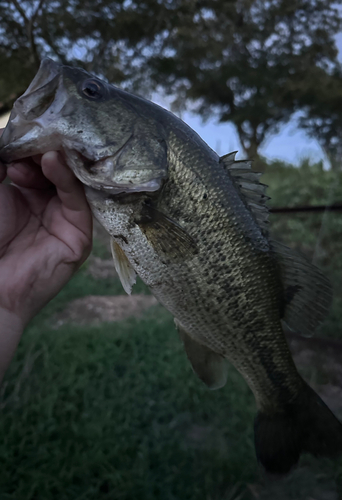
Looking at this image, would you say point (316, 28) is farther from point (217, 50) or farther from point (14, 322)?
point (14, 322)

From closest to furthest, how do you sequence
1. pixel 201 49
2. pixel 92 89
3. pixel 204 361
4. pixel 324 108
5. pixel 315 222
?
pixel 92 89 < pixel 204 361 < pixel 315 222 < pixel 201 49 < pixel 324 108

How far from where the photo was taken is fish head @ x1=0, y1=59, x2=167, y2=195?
123 cm

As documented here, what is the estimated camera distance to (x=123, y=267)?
1515 millimetres

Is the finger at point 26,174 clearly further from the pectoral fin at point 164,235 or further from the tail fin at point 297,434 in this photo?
the tail fin at point 297,434

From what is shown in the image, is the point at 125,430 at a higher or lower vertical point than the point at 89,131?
lower

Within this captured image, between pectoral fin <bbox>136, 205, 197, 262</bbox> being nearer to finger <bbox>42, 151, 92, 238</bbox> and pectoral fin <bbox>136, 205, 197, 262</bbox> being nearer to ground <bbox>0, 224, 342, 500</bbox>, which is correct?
finger <bbox>42, 151, 92, 238</bbox>

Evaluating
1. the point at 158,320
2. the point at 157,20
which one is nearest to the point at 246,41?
the point at 157,20

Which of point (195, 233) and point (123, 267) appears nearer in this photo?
point (195, 233)

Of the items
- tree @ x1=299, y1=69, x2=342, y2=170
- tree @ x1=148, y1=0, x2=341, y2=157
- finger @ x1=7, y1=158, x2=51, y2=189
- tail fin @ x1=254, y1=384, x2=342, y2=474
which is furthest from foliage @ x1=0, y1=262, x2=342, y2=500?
tree @ x1=299, y1=69, x2=342, y2=170

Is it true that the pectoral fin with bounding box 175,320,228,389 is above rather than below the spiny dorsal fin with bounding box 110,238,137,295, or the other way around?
below

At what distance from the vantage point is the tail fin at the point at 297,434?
1.48 metres

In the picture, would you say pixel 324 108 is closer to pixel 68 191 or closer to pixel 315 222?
pixel 315 222

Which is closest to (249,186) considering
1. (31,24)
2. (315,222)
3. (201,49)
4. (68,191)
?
(68,191)

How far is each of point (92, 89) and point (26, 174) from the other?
1.42 feet
